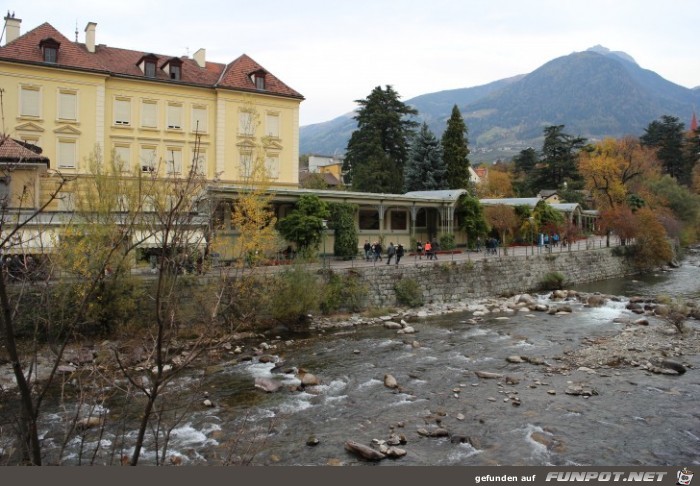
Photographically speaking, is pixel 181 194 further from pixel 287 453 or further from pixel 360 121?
pixel 360 121

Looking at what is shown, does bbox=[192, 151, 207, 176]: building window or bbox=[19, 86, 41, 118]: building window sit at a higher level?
bbox=[19, 86, 41, 118]: building window

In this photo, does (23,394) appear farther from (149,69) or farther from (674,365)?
(149,69)

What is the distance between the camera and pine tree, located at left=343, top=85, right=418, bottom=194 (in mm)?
47006

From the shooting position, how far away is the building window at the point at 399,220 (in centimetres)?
3519

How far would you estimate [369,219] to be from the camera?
3347 centimetres

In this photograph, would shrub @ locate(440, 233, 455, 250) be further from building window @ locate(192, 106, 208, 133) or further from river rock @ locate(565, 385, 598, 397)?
river rock @ locate(565, 385, 598, 397)

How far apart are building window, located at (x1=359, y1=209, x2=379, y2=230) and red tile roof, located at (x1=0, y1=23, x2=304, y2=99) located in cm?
1023

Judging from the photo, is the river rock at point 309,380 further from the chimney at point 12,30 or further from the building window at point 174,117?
the chimney at point 12,30

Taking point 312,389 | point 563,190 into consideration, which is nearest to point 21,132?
point 312,389

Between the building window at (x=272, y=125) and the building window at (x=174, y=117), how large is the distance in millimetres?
5755

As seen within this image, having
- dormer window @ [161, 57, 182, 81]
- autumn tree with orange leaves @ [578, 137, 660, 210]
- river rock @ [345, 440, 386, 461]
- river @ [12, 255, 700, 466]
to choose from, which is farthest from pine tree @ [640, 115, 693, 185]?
river rock @ [345, 440, 386, 461]

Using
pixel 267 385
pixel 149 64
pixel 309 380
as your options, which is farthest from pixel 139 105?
pixel 309 380

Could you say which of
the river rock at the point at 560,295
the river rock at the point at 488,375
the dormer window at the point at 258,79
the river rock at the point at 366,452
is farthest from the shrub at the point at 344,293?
the dormer window at the point at 258,79

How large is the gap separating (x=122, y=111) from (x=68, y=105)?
118 inches
